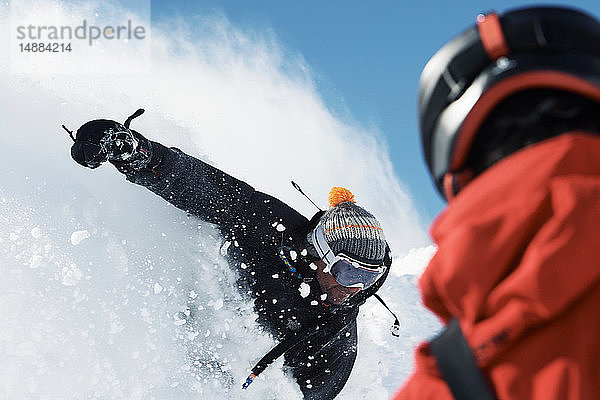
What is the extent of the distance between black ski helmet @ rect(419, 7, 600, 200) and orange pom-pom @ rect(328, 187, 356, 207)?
272 centimetres

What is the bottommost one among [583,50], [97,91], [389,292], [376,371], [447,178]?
[376,371]

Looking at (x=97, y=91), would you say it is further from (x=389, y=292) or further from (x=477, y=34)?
(x=477, y=34)

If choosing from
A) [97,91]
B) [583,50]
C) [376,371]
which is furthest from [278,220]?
[583,50]

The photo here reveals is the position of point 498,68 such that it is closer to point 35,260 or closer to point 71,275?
point 71,275

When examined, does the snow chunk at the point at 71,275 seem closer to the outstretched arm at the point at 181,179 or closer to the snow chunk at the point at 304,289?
the outstretched arm at the point at 181,179

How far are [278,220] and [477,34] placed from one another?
276 cm

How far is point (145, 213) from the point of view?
13.3 feet

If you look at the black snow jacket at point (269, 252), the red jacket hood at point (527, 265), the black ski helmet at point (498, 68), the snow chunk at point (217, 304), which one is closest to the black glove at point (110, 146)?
the black snow jacket at point (269, 252)

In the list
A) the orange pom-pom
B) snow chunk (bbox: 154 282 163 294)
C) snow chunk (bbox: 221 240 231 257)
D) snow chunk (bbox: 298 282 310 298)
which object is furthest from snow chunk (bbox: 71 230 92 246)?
the orange pom-pom

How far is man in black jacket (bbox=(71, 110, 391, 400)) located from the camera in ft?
11.1

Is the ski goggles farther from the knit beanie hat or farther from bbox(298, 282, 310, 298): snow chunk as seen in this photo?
bbox(298, 282, 310, 298): snow chunk

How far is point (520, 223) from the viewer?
70 centimetres

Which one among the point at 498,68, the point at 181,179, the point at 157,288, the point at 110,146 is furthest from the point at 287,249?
the point at 498,68

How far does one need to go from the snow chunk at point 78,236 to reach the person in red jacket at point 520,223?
139 inches
